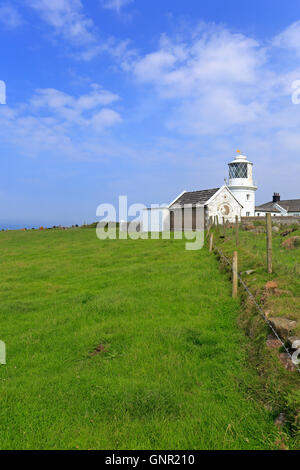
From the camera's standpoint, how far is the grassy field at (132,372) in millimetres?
4641

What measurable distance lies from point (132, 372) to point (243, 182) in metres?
51.9

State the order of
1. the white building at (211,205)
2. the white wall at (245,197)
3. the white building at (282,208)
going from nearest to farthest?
the white building at (211,205) < the white wall at (245,197) < the white building at (282,208)

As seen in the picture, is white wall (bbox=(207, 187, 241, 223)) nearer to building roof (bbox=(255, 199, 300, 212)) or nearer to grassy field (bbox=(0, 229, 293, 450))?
grassy field (bbox=(0, 229, 293, 450))

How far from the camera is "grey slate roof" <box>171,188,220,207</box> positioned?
42312mm

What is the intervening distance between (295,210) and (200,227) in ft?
138

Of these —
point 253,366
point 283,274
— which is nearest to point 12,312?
point 253,366

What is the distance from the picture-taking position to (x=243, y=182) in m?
54.0

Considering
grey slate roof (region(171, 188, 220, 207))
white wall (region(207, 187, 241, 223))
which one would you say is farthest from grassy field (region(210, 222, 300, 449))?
grey slate roof (region(171, 188, 220, 207))

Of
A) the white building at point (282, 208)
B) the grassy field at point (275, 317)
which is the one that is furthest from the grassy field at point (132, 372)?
the white building at point (282, 208)

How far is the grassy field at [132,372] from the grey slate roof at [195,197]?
1217 inches

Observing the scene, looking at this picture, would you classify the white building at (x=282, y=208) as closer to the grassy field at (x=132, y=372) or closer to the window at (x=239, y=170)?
the window at (x=239, y=170)

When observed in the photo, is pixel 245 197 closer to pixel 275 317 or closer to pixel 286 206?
pixel 286 206

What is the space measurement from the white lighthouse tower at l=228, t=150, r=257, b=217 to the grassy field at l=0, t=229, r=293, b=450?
144ft

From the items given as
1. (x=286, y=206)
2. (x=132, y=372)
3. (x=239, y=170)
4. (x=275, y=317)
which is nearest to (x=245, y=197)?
(x=239, y=170)
